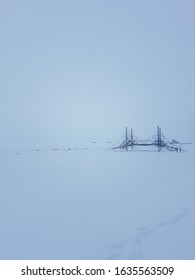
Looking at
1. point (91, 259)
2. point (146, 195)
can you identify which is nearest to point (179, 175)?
point (146, 195)

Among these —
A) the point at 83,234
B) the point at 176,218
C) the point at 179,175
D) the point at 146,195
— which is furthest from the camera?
the point at 179,175

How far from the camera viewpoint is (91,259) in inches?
136

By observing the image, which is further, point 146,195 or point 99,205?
point 146,195

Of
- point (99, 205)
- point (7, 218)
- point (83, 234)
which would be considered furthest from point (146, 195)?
point (7, 218)

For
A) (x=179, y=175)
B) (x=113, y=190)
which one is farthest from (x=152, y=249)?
(x=179, y=175)

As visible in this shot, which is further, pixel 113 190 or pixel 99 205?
pixel 113 190

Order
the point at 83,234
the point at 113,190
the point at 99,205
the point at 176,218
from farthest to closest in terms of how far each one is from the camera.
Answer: the point at 113,190 → the point at 99,205 → the point at 176,218 → the point at 83,234

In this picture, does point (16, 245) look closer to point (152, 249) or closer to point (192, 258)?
point (152, 249)

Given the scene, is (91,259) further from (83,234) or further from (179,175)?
(179,175)

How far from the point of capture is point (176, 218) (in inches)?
192

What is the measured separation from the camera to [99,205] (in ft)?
19.1
